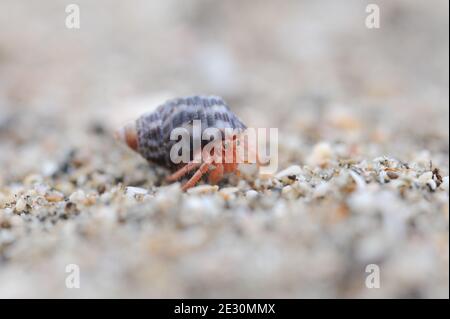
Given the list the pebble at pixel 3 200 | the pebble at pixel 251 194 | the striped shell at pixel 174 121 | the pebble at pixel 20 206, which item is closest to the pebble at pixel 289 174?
the pebble at pixel 251 194

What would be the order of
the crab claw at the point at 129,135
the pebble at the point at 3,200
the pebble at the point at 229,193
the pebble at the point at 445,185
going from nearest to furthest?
the pebble at the point at 445,185
the pebble at the point at 229,193
the pebble at the point at 3,200
the crab claw at the point at 129,135

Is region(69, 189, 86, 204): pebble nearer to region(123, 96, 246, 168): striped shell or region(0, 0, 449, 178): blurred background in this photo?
region(123, 96, 246, 168): striped shell

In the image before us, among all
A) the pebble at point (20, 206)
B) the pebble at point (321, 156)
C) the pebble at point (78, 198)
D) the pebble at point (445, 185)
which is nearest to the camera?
the pebble at point (445, 185)

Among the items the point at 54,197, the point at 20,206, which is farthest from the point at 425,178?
the point at 20,206

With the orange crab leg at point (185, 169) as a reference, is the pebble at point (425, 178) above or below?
below

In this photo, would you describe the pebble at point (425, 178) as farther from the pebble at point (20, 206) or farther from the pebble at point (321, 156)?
the pebble at point (20, 206)

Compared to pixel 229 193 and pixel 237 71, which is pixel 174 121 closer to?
pixel 229 193

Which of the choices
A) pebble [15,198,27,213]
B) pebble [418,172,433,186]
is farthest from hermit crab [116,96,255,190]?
pebble [418,172,433,186]
